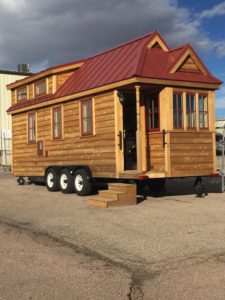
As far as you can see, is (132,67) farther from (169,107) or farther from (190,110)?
(190,110)

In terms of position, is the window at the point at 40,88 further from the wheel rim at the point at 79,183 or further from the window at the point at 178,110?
the window at the point at 178,110

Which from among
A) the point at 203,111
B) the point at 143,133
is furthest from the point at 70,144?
the point at 203,111

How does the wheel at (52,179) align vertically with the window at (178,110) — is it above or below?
below

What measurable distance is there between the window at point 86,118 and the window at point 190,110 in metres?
3.03

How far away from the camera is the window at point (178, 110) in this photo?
13156mm

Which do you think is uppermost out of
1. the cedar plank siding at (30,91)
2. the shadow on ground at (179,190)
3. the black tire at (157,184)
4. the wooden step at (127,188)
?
the cedar plank siding at (30,91)

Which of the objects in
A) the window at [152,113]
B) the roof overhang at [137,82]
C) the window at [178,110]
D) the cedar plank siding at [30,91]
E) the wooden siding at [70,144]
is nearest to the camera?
the roof overhang at [137,82]

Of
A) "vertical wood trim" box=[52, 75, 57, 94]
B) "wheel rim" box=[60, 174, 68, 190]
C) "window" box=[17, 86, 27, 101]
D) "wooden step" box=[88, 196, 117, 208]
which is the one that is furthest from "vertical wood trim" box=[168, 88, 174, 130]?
"window" box=[17, 86, 27, 101]

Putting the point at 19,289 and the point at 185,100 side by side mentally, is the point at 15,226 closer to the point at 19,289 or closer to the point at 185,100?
the point at 19,289

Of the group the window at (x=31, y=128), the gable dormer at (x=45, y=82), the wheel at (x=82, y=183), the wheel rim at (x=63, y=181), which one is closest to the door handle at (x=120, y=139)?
the wheel at (x=82, y=183)

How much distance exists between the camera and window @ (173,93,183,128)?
1316cm

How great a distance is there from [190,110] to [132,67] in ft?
7.03

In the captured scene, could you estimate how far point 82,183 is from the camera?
47.6 ft

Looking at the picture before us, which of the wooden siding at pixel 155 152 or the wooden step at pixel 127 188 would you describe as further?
the wooden siding at pixel 155 152
